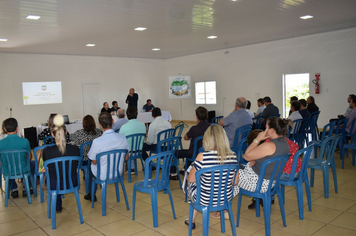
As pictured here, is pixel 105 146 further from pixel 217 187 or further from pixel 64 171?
pixel 217 187

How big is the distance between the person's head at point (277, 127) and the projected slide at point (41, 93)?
Result: 10302mm

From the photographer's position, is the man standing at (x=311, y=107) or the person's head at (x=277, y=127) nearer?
the person's head at (x=277, y=127)

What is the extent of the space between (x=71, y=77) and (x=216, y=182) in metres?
10.7

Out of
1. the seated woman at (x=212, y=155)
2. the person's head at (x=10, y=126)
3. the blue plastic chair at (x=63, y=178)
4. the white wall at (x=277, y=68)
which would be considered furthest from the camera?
the white wall at (x=277, y=68)

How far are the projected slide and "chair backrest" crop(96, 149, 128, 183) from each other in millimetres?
8986

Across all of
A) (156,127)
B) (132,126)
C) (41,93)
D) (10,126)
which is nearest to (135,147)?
(132,126)

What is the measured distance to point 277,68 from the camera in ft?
34.7

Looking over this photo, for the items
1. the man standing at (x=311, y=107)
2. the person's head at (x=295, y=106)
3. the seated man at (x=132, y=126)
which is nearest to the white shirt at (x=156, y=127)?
the seated man at (x=132, y=126)

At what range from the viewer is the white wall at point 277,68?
8992mm

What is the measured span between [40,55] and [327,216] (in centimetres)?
1103

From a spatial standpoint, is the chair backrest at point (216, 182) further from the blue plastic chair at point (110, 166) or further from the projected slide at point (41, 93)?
the projected slide at point (41, 93)

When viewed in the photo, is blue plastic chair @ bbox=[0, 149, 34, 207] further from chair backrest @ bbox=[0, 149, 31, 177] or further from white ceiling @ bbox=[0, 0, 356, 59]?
white ceiling @ bbox=[0, 0, 356, 59]

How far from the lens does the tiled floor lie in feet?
9.82

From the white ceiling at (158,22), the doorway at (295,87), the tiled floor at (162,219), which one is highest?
the white ceiling at (158,22)
